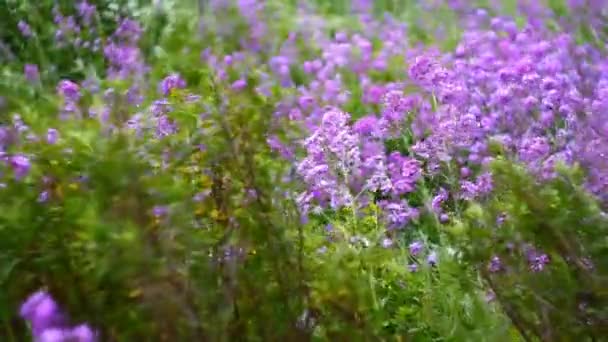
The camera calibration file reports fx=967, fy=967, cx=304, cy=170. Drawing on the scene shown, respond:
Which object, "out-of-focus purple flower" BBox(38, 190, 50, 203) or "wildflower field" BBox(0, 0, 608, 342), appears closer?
"wildflower field" BBox(0, 0, 608, 342)

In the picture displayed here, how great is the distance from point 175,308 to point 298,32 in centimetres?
437

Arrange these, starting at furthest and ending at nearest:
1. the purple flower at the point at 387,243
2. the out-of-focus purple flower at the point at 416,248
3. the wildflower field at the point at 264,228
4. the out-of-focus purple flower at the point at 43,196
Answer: the out-of-focus purple flower at the point at 416,248 < the purple flower at the point at 387,243 < the out-of-focus purple flower at the point at 43,196 < the wildflower field at the point at 264,228

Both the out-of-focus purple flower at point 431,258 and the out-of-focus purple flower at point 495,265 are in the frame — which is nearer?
the out-of-focus purple flower at point 495,265

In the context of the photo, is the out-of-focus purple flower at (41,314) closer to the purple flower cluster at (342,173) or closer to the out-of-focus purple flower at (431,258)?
the purple flower cluster at (342,173)

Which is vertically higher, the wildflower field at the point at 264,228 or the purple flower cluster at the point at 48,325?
the purple flower cluster at the point at 48,325

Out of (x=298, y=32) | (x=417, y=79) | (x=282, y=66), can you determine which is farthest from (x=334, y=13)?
(x=417, y=79)

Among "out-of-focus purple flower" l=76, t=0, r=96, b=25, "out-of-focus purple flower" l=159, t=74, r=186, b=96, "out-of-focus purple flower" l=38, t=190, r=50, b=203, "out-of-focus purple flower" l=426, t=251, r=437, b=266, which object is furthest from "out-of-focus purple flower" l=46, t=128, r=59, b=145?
"out-of-focus purple flower" l=76, t=0, r=96, b=25

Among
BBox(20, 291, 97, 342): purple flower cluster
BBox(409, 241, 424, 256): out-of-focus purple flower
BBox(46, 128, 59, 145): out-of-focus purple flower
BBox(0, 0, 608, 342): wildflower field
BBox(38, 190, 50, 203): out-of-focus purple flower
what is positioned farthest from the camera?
BBox(409, 241, 424, 256): out-of-focus purple flower

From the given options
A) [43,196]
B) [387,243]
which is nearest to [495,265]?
[387,243]

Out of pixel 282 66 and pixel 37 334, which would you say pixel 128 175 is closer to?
pixel 37 334

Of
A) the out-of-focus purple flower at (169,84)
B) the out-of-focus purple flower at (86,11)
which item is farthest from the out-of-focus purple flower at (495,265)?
the out-of-focus purple flower at (86,11)

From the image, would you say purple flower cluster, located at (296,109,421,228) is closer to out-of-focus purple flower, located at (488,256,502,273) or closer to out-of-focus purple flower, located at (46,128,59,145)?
out-of-focus purple flower, located at (488,256,502,273)

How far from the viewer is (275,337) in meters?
1.96

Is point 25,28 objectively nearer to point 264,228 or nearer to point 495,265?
point 264,228
